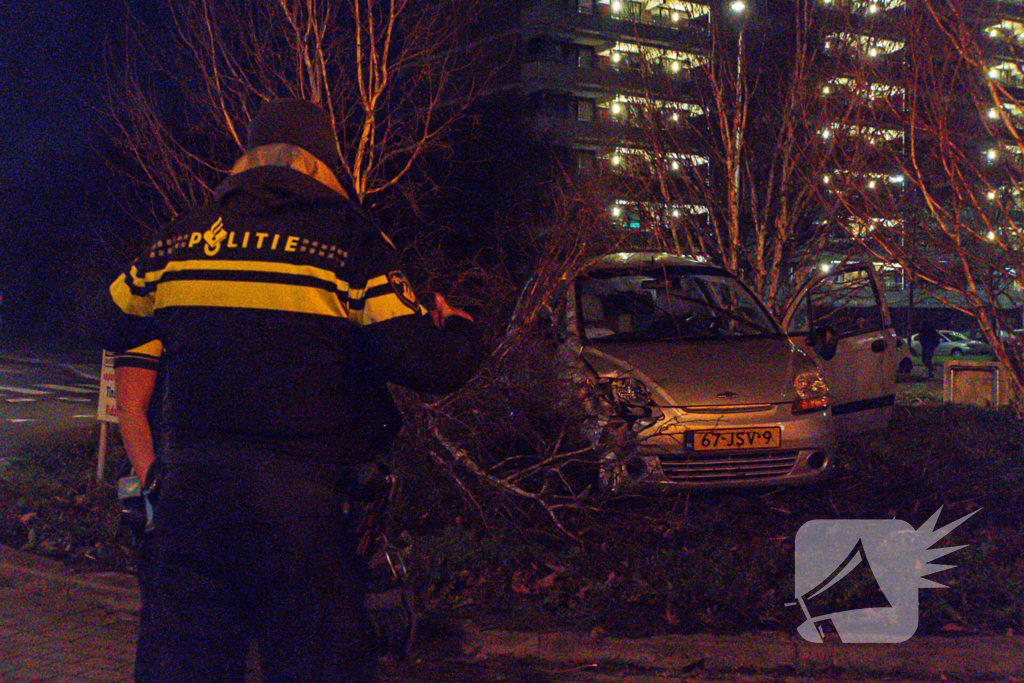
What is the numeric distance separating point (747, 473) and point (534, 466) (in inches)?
67.2

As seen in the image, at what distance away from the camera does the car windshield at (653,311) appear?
785 centimetres

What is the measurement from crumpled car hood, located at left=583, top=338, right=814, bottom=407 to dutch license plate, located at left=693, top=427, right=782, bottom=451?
0.20 meters

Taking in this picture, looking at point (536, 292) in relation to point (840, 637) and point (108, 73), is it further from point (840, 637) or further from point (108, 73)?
point (108, 73)

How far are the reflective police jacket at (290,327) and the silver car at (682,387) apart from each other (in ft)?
13.7

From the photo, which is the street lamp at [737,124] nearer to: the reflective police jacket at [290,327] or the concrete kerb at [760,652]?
the concrete kerb at [760,652]

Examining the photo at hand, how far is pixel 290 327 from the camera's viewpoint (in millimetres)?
1986

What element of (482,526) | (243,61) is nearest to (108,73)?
(243,61)

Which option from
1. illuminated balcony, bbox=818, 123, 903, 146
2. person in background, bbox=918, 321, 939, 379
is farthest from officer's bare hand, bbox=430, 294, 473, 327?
person in background, bbox=918, 321, 939, 379

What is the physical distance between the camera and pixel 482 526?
6.40 metres

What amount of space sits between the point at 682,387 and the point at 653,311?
1.29 meters

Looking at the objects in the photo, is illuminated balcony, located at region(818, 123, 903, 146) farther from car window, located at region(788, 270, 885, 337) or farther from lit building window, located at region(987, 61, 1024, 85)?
car window, located at region(788, 270, 885, 337)

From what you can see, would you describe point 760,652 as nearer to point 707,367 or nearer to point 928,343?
point 707,367

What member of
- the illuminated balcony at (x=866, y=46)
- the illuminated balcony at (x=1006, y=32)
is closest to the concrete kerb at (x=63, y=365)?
the illuminated balcony at (x=866, y=46)

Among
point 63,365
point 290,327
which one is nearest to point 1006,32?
point 290,327
